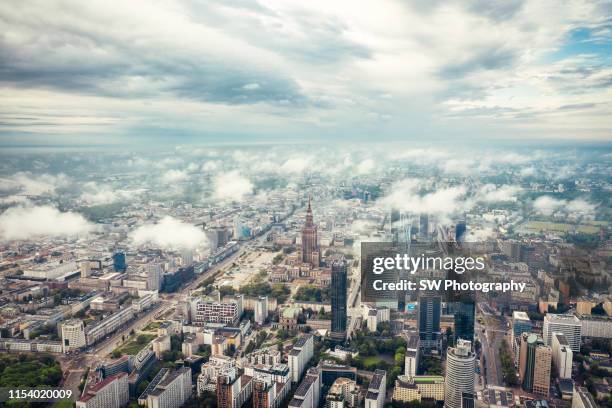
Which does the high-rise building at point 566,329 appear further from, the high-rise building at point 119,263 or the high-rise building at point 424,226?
the high-rise building at point 119,263

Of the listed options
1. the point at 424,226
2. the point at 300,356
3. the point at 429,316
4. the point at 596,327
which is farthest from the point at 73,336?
the point at 424,226

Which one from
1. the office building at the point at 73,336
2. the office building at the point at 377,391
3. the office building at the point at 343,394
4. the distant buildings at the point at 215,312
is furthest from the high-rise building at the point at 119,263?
the office building at the point at 377,391

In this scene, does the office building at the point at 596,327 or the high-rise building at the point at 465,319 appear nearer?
the high-rise building at the point at 465,319

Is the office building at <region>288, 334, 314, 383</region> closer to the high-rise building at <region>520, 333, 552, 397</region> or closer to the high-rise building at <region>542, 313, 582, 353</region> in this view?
the high-rise building at <region>520, 333, 552, 397</region>

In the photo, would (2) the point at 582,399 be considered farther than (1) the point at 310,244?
No

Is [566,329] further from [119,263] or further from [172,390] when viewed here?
[119,263]

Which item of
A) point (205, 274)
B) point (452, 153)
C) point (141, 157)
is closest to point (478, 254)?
point (205, 274)
